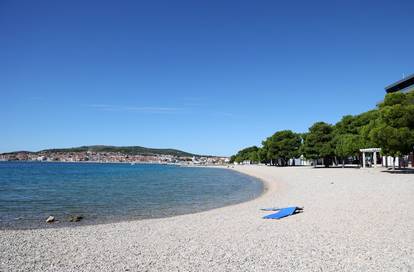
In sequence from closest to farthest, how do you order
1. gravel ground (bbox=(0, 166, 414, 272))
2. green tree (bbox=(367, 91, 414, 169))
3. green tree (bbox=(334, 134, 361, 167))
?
gravel ground (bbox=(0, 166, 414, 272)), green tree (bbox=(367, 91, 414, 169)), green tree (bbox=(334, 134, 361, 167))

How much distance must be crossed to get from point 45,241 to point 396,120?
3463 centimetres

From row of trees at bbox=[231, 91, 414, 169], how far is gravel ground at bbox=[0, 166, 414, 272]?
22.9 meters

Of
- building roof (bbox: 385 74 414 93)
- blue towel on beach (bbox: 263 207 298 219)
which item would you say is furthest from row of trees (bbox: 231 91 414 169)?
blue towel on beach (bbox: 263 207 298 219)

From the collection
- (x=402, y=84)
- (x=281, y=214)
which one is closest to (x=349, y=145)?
(x=402, y=84)

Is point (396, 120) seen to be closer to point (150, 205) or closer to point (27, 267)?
point (150, 205)

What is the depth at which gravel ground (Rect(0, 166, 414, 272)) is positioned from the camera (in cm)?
736

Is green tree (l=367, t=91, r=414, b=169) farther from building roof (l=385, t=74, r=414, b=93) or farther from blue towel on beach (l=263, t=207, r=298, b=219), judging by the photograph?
building roof (l=385, t=74, r=414, b=93)

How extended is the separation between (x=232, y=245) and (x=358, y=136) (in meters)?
55.7

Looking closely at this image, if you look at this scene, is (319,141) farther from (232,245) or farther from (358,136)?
(232,245)

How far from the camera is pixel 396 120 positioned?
3531 cm

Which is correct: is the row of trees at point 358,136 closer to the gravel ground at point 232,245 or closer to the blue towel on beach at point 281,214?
the gravel ground at point 232,245

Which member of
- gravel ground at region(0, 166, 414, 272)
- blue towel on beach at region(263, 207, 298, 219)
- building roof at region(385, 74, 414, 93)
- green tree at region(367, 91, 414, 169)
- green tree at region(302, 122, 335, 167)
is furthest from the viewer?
green tree at region(302, 122, 335, 167)

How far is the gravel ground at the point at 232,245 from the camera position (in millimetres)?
7355

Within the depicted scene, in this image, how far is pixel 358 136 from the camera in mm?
59125
